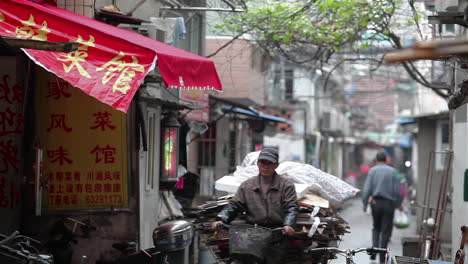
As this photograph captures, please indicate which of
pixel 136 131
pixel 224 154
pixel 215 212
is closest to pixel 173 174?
pixel 136 131

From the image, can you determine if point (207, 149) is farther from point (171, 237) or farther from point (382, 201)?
point (171, 237)

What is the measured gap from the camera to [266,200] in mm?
9586

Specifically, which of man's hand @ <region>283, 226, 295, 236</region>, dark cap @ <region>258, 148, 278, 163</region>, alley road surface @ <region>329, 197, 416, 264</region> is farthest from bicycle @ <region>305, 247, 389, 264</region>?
alley road surface @ <region>329, 197, 416, 264</region>

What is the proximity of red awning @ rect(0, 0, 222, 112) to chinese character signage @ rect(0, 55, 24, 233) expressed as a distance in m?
1.43

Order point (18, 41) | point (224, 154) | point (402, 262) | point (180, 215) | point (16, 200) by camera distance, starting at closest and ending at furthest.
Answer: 1. point (18, 41)
2. point (402, 262)
3. point (16, 200)
4. point (180, 215)
5. point (224, 154)

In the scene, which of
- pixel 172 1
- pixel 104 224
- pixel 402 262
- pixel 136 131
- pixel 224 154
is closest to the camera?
pixel 402 262

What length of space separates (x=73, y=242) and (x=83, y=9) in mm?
3386

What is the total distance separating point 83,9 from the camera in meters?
11.3

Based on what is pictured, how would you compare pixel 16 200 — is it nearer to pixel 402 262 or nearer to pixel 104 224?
pixel 104 224

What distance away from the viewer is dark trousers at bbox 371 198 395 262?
16.1m

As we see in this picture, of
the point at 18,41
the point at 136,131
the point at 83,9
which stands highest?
the point at 83,9

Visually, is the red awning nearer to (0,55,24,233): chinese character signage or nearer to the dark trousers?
(0,55,24,233): chinese character signage

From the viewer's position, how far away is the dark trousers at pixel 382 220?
635 inches

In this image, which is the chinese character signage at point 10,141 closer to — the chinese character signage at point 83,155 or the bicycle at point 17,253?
the chinese character signage at point 83,155
